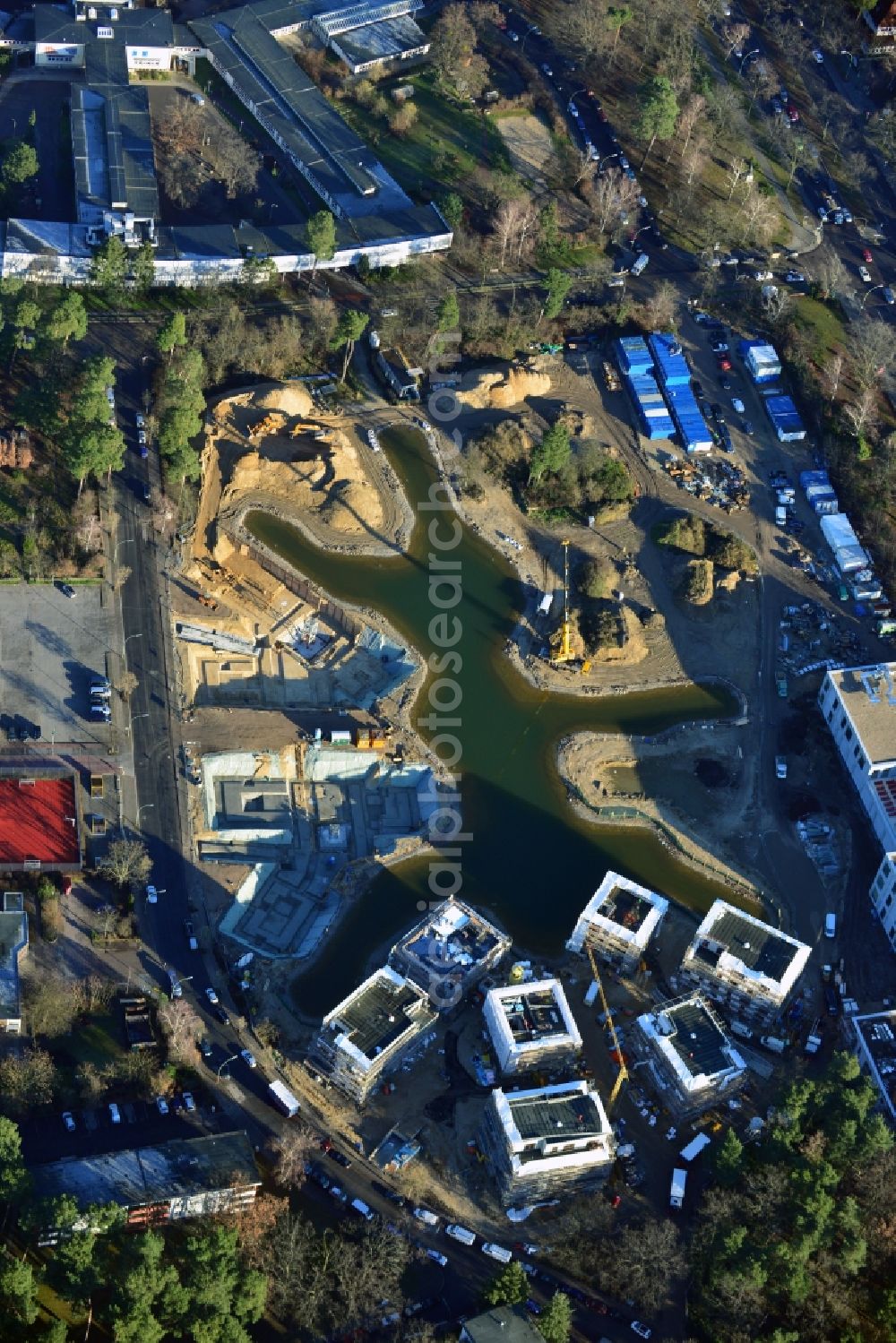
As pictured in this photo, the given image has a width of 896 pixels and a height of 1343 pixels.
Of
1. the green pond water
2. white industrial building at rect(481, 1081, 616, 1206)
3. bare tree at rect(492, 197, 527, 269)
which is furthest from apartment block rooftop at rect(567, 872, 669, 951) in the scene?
bare tree at rect(492, 197, 527, 269)

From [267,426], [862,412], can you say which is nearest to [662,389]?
[862,412]

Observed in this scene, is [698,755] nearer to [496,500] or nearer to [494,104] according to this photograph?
[496,500]

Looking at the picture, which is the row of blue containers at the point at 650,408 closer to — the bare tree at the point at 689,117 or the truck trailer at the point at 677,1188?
the bare tree at the point at 689,117

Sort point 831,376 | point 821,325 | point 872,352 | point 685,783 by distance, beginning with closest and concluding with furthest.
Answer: point 685,783, point 831,376, point 872,352, point 821,325

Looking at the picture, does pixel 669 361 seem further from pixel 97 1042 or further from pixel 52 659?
pixel 97 1042

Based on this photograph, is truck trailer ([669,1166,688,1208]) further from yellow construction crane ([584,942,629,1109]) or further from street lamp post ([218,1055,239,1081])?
street lamp post ([218,1055,239,1081])

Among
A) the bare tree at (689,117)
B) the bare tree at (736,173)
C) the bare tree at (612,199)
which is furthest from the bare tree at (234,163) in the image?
the bare tree at (736,173)
